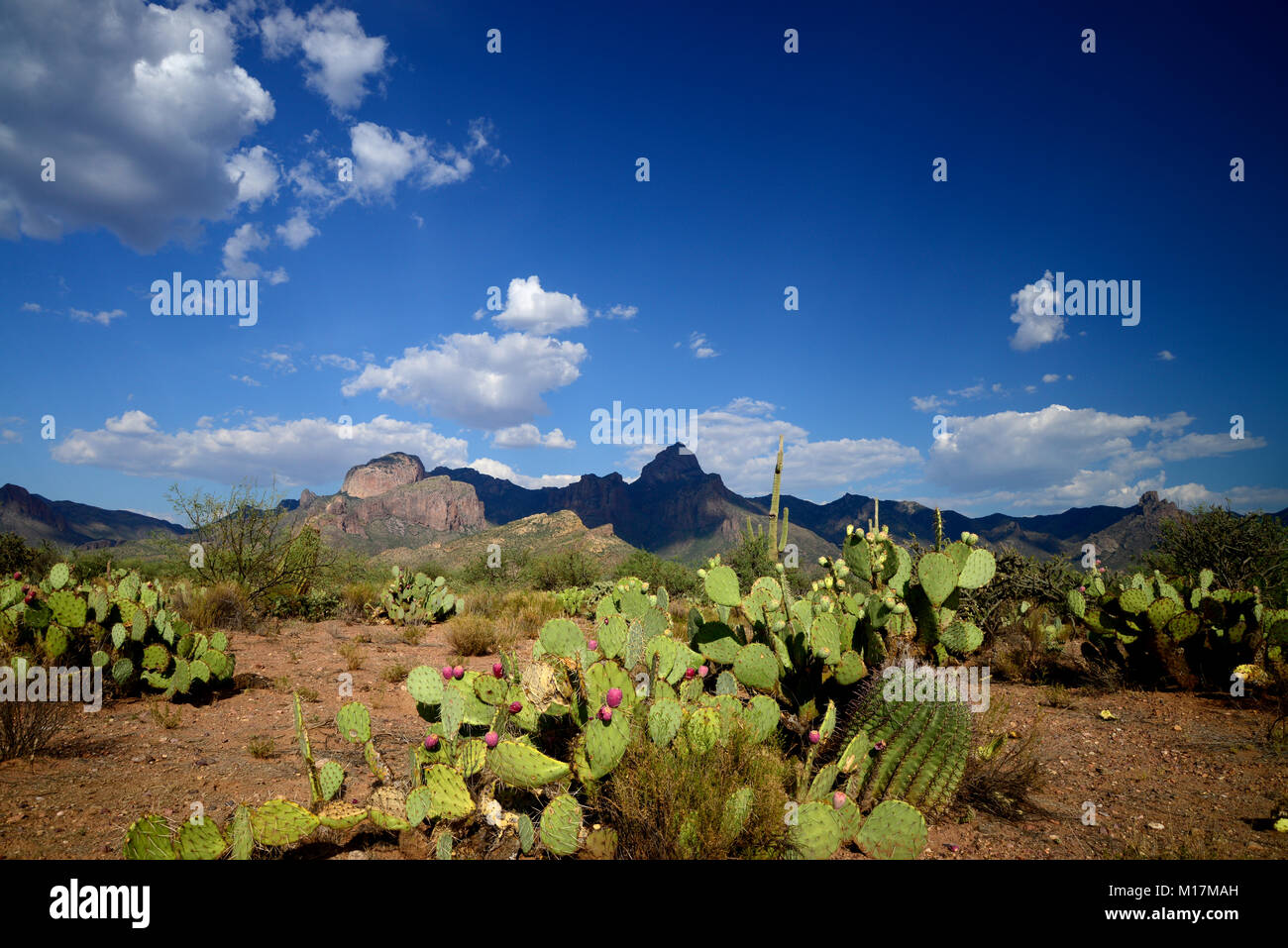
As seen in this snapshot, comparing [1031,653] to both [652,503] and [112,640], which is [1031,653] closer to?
[112,640]

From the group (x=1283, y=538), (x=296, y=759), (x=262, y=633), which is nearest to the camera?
(x=296, y=759)

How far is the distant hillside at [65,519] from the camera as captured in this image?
69500 mm

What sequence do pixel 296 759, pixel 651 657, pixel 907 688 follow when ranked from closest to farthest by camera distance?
pixel 907 688 < pixel 651 657 < pixel 296 759

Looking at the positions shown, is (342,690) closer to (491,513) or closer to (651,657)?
(651,657)

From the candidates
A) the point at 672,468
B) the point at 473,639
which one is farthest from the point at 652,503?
the point at 473,639

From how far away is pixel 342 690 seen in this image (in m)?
7.07

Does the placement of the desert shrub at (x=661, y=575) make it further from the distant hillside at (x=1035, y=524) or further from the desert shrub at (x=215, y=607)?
the distant hillside at (x=1035, y=524)

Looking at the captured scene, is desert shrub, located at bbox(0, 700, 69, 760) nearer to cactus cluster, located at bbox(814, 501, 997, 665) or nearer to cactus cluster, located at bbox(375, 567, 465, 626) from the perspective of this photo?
cactus cluster, located at bbox(814, 501, 997, 665)

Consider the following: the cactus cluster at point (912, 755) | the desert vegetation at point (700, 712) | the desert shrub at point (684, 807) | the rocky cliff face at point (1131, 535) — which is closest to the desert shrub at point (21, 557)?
the desert vegetation at point (700, 712)

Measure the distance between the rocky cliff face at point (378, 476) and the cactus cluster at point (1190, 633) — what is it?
121673 mm

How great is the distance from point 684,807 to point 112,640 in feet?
23.0

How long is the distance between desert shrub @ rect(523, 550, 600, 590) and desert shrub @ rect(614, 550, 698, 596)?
1.22 metres
